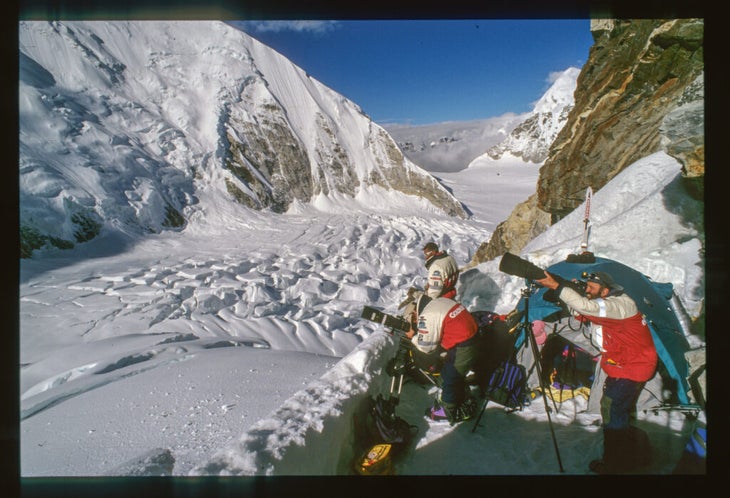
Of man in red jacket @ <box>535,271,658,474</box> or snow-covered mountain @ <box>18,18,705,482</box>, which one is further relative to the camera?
snow-covered mountain @ <box>18,18,705,482</box>

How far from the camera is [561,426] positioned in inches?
116

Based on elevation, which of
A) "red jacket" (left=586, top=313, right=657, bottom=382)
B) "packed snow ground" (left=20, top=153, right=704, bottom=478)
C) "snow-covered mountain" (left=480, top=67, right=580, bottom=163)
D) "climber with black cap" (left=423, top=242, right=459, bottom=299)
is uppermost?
"snow-covered mountain" (left=480, top=67, right=580, bottom=163)

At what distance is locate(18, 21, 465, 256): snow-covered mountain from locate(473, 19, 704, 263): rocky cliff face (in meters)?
15.4

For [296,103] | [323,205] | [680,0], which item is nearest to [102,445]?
[680,0]

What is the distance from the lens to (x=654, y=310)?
10.1ft

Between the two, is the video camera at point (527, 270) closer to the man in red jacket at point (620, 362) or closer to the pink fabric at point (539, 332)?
the man in red jacket at point (620, 362)

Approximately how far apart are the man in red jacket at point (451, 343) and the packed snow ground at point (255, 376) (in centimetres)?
18

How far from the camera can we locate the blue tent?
8.80 ft

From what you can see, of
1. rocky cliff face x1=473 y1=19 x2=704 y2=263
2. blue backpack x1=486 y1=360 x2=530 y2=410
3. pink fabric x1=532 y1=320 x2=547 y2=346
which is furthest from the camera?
rocky cliff face x1=473 y1=19 x2=704 y2=263

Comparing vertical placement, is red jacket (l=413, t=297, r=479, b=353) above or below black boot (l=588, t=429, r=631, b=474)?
above

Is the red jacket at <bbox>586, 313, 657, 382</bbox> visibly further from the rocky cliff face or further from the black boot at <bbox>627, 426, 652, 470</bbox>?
the rocky cliff face

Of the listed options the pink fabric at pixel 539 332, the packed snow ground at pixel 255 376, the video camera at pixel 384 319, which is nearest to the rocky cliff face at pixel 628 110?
the packed snow ground at pixel 255 376

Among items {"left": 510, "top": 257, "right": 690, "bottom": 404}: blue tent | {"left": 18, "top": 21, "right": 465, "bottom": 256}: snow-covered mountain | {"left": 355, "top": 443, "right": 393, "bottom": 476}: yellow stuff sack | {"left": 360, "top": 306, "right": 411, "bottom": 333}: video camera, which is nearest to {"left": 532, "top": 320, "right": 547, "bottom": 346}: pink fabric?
{"left": 510, "top": 257, "right": 690, "bottom": 404}: blue tent
